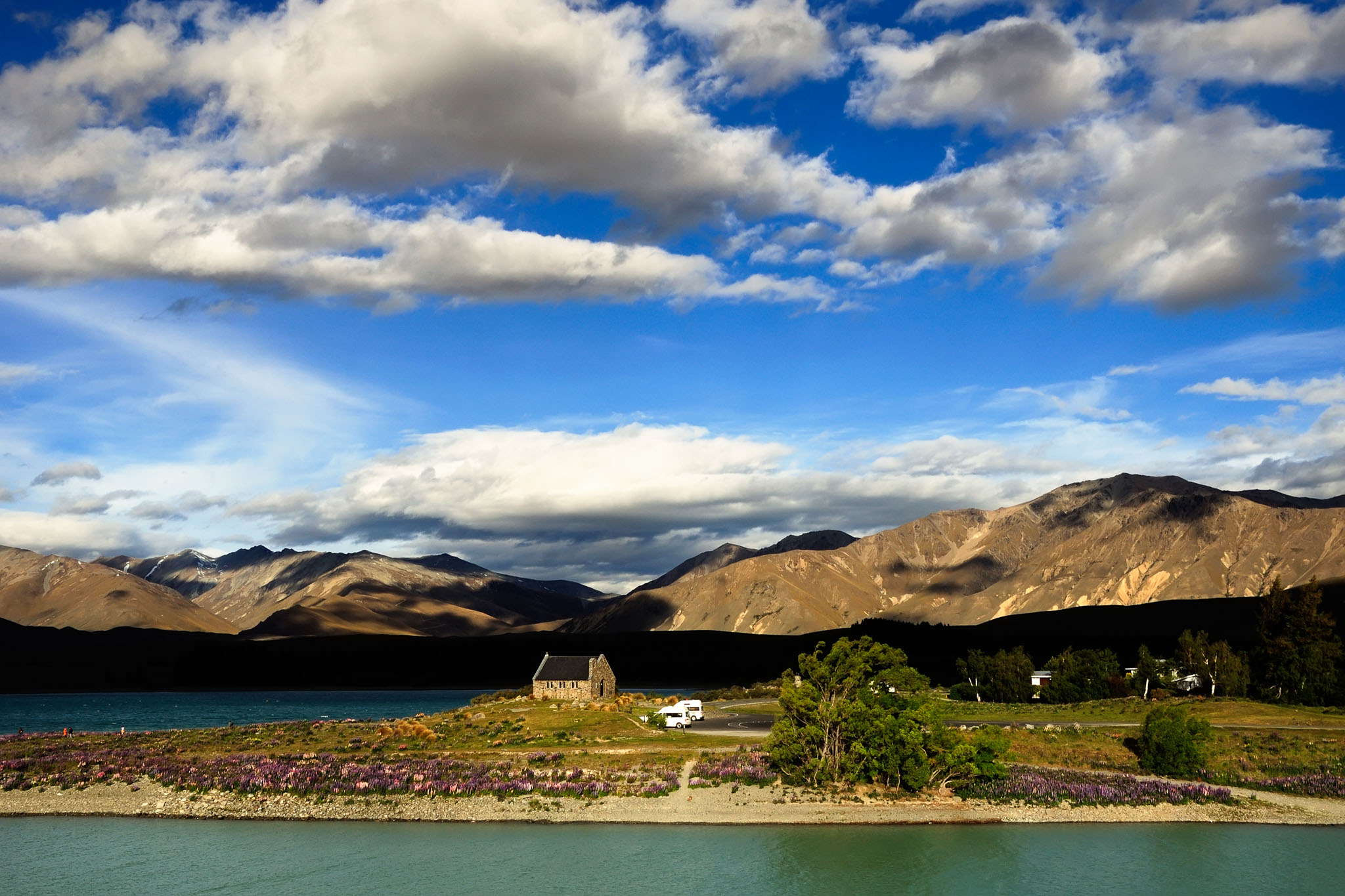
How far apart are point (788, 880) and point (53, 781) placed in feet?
151

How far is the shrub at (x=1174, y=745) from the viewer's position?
62969mm

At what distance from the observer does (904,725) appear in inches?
2319

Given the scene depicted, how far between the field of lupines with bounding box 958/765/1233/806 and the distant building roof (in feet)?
190

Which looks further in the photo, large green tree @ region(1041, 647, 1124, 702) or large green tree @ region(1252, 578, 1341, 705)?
large green tree @ region(1041, 647, 1124, 702)

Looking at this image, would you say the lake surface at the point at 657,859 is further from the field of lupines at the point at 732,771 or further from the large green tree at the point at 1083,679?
the large green tree at the point at 1083,679

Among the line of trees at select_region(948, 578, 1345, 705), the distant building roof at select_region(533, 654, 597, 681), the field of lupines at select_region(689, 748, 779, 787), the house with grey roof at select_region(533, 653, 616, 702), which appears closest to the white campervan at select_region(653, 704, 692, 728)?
the field of lupines at select_region(689, 748, 779, 787)

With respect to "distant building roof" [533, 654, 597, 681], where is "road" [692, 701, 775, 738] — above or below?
below

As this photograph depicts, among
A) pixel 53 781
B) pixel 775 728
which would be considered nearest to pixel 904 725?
pixel 775 728

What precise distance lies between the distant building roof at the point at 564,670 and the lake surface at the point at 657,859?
56046 mm

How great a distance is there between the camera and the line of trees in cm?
9788

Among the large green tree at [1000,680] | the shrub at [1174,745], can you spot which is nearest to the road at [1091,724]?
the shrub at [1174,745]

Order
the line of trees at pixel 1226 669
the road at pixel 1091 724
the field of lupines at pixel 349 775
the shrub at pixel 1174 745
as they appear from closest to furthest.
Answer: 1. the field of lupines at pixel 349 775
2. the shrub at pixel 1174 745
3. the road at pixel 1091 724
4. the line of trees at pixel 1226 669

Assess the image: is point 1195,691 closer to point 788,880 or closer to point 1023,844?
point 1023,844

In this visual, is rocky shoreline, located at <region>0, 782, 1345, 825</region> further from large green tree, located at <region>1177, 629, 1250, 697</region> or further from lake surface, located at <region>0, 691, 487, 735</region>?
lake surface, located at <region>0, 691, 487, 735</region>
